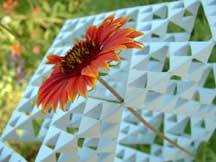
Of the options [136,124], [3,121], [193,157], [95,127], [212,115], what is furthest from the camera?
[3,121]

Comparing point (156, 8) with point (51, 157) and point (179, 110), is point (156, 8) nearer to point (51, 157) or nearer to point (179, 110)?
point (179, 110)

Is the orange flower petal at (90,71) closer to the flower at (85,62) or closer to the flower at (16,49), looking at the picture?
the flower at (85,62)

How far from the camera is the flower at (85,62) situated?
1.90 feet

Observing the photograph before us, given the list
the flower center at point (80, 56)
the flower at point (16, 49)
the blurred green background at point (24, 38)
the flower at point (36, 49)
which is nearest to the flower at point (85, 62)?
the flower center at point (80, 56)

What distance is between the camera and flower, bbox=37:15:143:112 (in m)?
0.58

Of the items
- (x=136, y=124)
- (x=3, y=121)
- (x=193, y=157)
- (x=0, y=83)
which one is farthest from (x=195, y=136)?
(x=0, y=83)

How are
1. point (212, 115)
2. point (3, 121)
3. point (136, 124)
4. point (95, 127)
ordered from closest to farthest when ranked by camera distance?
1. point (95, 127)
2. point (212, 115)
3. point (136, 124)
4. point (3, 121)

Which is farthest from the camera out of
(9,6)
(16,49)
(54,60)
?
(16,49)

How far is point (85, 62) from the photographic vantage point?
2.11 ft

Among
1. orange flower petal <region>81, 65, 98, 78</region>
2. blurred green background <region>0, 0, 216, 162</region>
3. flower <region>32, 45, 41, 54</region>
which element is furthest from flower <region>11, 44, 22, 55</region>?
orange flower petal <region>81, 65, 98, 78</region>

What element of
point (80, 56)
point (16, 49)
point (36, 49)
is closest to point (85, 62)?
point (80, 56)

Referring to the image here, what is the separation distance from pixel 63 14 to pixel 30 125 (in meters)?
1.13

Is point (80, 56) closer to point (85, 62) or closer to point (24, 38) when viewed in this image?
point (85, 62)

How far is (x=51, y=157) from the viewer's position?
0.65m
